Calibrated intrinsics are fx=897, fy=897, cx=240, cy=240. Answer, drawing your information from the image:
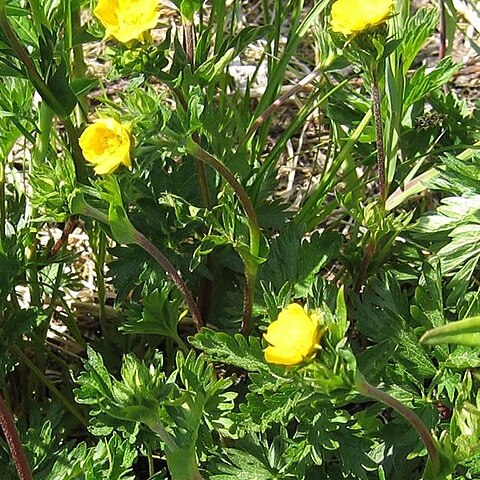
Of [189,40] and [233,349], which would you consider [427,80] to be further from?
[233,349]

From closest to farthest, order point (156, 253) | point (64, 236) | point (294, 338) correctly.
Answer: point (294, 338) → point (156, 253) → point (64, 236)

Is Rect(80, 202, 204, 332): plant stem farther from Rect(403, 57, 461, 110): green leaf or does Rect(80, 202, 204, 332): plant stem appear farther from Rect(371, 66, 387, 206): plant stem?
Rect(403, 57, 461, 110): green leaf

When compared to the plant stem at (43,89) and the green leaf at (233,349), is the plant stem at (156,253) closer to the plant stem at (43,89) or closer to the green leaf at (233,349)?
the green leaf at (233,349)

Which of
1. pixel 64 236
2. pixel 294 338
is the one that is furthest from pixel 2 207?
pixel 294 338

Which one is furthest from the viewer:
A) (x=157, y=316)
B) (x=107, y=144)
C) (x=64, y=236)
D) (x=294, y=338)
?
(x=64, y=236)

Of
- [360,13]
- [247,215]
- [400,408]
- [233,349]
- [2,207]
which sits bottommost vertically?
[400,408]

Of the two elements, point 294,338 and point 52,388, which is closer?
point 294,338

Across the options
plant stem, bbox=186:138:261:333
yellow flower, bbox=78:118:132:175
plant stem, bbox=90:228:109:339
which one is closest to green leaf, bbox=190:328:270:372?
plant stem, bbox=186:138:261:333
